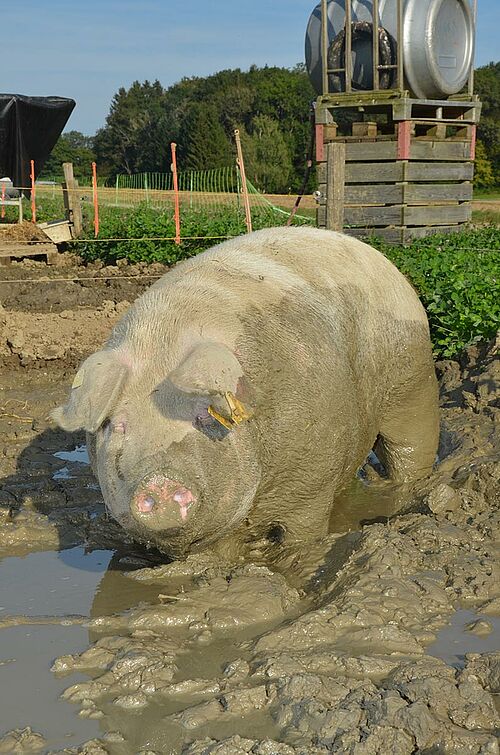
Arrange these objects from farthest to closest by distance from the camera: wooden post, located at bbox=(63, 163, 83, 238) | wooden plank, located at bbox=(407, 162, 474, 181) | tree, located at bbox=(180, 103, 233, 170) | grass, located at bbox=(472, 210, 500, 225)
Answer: tree, located at bbox=(180, 103, 233, 170), grass, located at bbox=(472, 210, 500, 225), wooden post, located at bbox=(63, 163, 83, 238), wooden plank, located at bbox=(407, 162, 474, 181)

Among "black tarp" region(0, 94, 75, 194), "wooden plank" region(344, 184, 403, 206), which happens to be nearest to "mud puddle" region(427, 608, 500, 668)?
"wooden plank" region(344, 184, 403, 206)

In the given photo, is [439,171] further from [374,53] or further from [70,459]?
[70,459]

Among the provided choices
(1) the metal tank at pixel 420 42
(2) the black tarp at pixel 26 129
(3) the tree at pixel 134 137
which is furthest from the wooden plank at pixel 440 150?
(3) the tree at pixel 134 137

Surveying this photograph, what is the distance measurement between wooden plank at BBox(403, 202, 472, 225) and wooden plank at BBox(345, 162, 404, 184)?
0.49 metres

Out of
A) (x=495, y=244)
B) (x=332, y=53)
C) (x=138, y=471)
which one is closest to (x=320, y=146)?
(x=332, y=53)

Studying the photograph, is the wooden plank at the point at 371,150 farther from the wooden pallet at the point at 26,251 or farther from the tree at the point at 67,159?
the tree at the point at 67,159

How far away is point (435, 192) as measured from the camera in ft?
44.4

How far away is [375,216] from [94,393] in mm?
9881

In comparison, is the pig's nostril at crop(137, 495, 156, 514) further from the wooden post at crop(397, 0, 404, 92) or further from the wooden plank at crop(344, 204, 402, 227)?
the wooden post at crop(397, 0, 404, 92)

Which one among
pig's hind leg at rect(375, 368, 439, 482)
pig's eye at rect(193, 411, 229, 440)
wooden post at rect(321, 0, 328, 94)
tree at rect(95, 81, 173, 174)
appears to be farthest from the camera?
tree at rect(95, 81, 173, 174)

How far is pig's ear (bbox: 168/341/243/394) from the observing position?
11.7ft

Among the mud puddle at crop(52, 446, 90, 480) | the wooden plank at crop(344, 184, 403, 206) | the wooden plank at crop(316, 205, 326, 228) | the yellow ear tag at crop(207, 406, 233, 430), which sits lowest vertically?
the mud puddle at crop(52, 446, 90, 480)

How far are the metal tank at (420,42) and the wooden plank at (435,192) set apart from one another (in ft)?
4.39

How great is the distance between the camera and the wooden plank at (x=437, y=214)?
12992 mm
